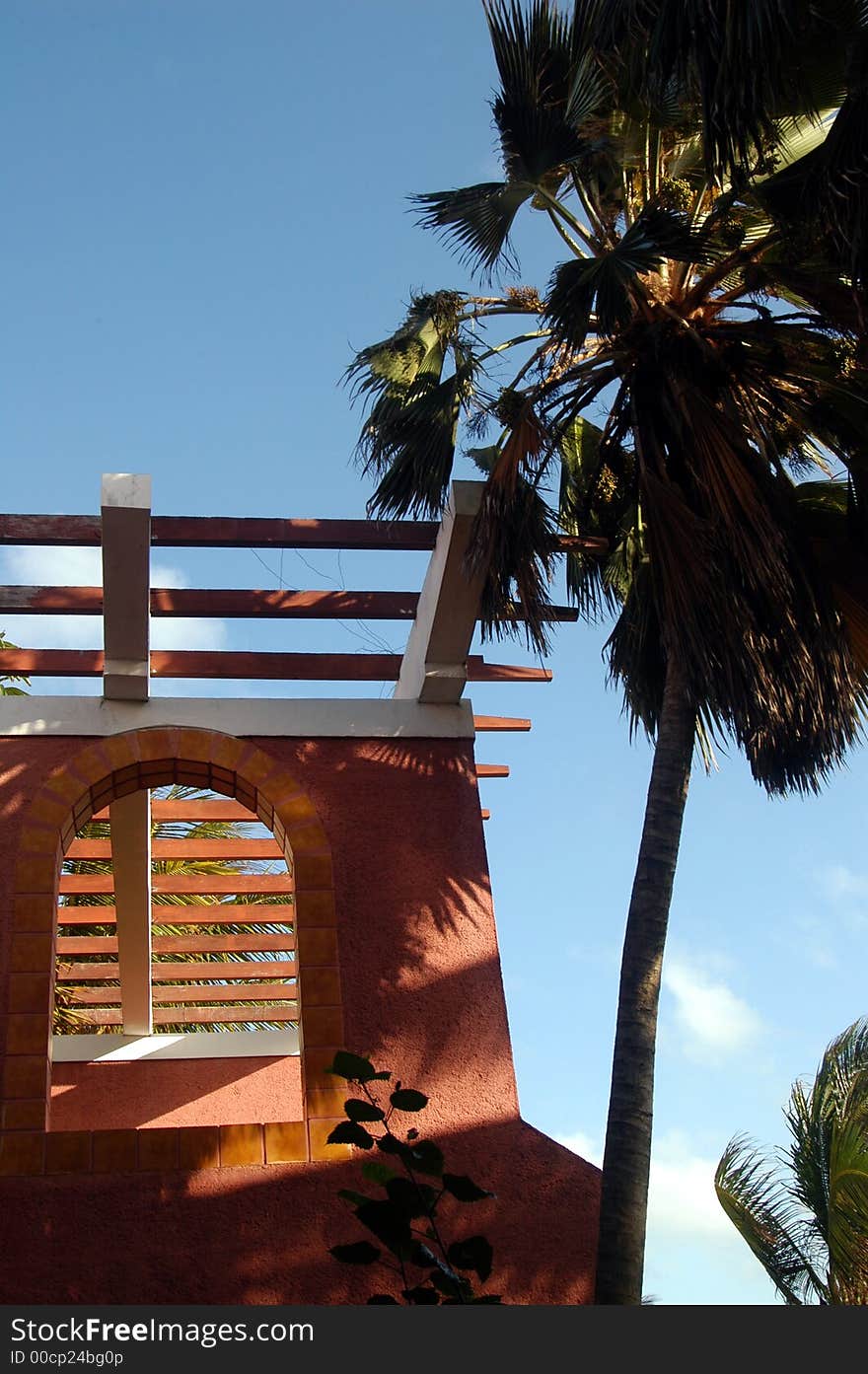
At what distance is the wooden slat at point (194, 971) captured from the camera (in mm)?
10133

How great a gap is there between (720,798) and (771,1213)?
7.40 ft

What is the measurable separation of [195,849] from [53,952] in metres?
3.57

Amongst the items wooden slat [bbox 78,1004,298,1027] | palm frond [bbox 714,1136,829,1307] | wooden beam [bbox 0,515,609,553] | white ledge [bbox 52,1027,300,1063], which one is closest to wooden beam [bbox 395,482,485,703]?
wooden beam [bbox 0,515,609,553]

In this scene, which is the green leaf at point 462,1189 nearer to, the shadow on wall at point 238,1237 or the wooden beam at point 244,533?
the shadow on wall at point 238,1237

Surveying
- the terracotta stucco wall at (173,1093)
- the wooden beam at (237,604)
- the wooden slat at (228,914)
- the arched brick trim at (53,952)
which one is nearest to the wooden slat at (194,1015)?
the terracotta stucco wall at (173,1093)

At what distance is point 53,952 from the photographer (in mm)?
6355

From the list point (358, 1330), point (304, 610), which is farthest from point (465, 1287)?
point (304, 610)

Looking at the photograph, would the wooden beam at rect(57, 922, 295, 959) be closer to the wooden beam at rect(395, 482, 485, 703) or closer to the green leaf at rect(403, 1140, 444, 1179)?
the wooden beam at rect(395, 482, 485, 703)

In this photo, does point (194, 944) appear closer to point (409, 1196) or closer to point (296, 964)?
point (296, 964)

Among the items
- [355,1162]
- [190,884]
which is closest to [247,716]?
[355,1162]

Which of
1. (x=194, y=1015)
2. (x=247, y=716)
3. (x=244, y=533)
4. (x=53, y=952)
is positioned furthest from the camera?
(x=194, y=1015)

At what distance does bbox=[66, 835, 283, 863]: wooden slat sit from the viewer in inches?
385

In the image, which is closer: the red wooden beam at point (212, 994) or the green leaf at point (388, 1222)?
the green leaf at point (388, 1222)

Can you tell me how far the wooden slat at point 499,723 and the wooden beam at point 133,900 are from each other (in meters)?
2.26
